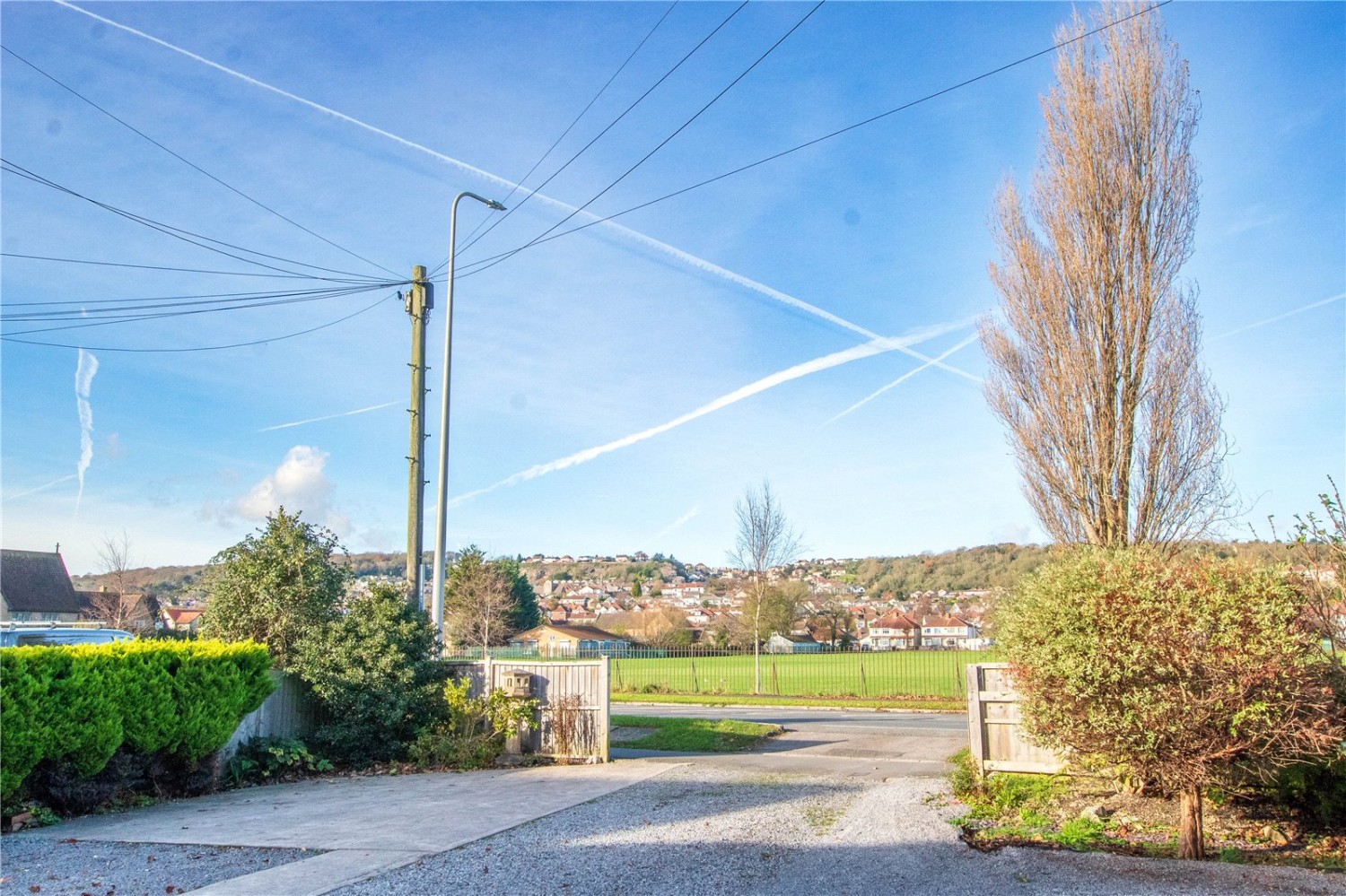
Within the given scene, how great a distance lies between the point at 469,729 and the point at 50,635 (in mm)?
6251

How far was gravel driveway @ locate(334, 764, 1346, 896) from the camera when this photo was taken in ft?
22.5

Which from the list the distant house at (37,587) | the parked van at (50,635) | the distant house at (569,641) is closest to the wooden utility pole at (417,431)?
the parked van at (50,635)

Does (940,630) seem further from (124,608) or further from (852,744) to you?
(852,744)

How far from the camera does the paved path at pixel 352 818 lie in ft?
25.1

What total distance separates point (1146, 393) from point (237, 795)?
48.5 feet

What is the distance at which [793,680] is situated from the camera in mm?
40562

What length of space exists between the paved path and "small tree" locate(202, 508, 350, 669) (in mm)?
2595

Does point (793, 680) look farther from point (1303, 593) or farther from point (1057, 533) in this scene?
point (1303, 593)

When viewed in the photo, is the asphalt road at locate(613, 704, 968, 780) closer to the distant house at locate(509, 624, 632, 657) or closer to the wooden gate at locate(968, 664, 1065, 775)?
the wooden gate at locate(968, 664, 1065, 775)

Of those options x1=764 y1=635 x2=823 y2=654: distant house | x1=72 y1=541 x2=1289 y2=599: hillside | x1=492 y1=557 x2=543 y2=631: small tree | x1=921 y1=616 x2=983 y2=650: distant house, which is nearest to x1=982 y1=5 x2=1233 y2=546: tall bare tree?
x1=72 y1=541 x2=1289 y2=599: hillside

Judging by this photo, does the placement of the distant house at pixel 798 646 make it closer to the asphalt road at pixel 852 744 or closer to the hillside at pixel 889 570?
the hillside at pixel 889 570

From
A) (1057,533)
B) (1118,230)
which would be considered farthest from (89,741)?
(1118,230)

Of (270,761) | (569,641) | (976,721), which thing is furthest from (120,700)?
(569,641)

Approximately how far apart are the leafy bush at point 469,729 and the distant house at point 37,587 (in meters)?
40.6
